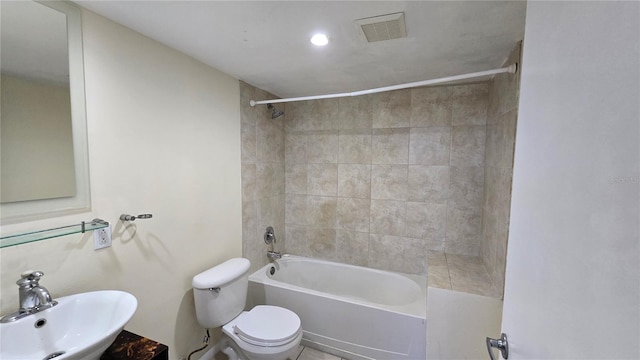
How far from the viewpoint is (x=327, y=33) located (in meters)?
1.40

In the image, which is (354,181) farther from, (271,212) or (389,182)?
(271,212)

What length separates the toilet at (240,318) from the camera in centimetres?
168

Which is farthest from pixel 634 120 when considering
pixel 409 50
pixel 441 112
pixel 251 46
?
pixel 441 112

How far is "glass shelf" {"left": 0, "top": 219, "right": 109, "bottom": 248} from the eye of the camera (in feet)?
3.03

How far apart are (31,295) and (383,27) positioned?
1.91 meters

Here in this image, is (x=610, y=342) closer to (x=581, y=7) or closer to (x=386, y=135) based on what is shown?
(x=581, y=7)

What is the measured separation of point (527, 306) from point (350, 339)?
1.72 metres

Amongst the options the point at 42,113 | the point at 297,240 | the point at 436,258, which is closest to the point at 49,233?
the point at 42,113

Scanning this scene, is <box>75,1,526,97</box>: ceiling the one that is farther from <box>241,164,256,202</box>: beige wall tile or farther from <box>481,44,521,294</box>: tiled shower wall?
<box>241,164,256,202</box>: beige wall tile

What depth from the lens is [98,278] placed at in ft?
4.20

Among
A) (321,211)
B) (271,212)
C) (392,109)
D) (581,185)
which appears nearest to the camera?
(581,185)

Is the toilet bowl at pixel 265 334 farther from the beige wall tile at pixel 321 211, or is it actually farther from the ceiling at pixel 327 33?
the ceiling at pixel 327 33

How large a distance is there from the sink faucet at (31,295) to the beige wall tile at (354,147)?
2222 millimetres

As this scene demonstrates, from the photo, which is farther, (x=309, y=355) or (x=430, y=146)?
(x=430, y=146)
